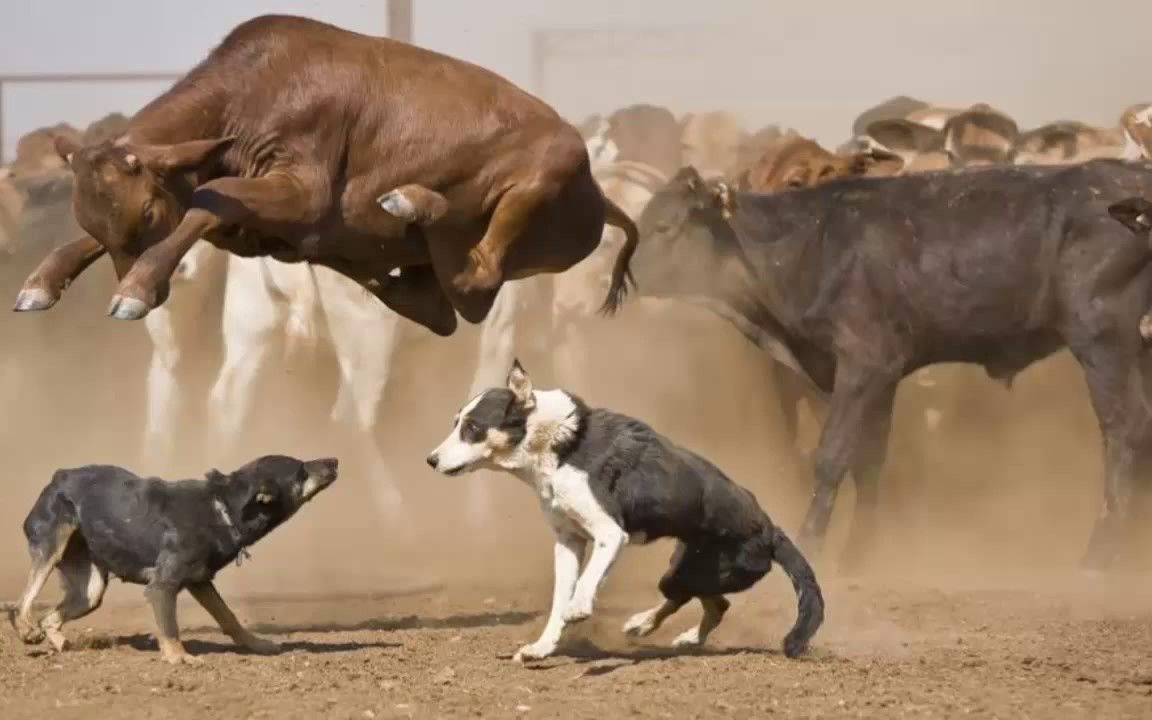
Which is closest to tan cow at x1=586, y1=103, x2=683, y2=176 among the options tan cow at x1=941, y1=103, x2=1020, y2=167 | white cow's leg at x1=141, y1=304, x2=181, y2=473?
tan cow at x1=941, y1=103, x2=1020, y2=167

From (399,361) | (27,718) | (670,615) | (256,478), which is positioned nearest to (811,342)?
(399,361)

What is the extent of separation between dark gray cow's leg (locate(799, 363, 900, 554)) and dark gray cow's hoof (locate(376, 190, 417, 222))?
4876mm

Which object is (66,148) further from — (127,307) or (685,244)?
(685,244)

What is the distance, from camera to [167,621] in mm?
8844

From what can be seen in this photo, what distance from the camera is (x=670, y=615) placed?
9531 millimetres

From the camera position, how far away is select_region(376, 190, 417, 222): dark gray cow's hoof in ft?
29.2

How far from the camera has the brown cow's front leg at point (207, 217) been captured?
8219mm

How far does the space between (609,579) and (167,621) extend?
3.87 metres

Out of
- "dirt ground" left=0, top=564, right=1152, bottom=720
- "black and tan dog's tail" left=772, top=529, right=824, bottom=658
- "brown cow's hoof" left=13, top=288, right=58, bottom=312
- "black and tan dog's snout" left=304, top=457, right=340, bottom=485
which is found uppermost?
"brown cow's hoof" left=13, top=288, right=58, bottom=312

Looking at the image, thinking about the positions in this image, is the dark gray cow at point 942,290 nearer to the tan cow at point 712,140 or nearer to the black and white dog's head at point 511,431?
the tan cow at point 712,140

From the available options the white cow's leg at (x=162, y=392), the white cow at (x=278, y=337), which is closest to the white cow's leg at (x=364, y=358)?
the white cow at (x=278, y=337)

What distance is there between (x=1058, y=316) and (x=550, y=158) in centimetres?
476

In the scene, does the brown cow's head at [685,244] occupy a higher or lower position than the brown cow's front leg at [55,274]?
higher

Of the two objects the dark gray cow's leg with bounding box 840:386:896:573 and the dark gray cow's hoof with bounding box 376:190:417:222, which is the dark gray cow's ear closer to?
the dark gray cow's leg with bounding box 840:386:896:573
